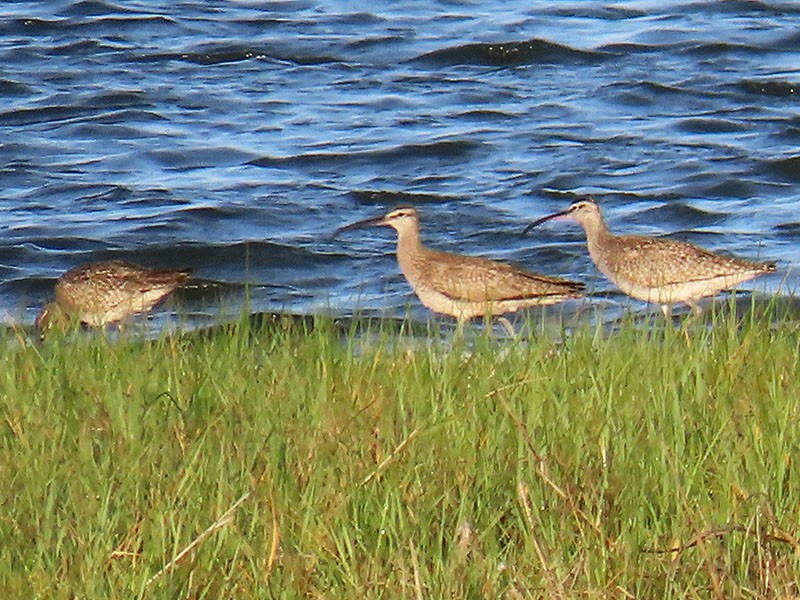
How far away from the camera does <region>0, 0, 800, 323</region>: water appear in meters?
13.4

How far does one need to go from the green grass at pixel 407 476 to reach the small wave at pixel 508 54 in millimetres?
12284

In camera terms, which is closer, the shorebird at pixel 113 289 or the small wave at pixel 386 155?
the shorebird at pixel 113 289

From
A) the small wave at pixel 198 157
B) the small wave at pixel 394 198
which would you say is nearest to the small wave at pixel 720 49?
the small wave at pixel 394 198

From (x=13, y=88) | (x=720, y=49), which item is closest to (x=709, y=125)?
(x=720, y=49)

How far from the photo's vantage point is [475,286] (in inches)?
400

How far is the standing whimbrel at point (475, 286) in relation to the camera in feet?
32.9

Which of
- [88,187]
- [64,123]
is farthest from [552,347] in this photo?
[64,123]

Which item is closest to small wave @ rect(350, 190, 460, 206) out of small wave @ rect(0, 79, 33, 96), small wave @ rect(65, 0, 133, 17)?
small wave @ rect(0, 79, 33, 96)

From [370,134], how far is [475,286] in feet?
21.2

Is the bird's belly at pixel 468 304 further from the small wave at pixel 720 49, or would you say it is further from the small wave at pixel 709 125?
the small wave at pixel 720 49

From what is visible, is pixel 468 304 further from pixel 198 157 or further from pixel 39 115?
pixel 39 115

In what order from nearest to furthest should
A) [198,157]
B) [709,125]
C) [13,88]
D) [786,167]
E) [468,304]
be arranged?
[468,304] < [786,167] < [198,157] < [709,125] < [13,88]

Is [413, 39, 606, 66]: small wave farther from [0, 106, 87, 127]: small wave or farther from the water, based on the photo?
[0, 106, 87, 127]: small wave

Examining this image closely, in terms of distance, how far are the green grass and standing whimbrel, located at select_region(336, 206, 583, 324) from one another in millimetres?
3675
